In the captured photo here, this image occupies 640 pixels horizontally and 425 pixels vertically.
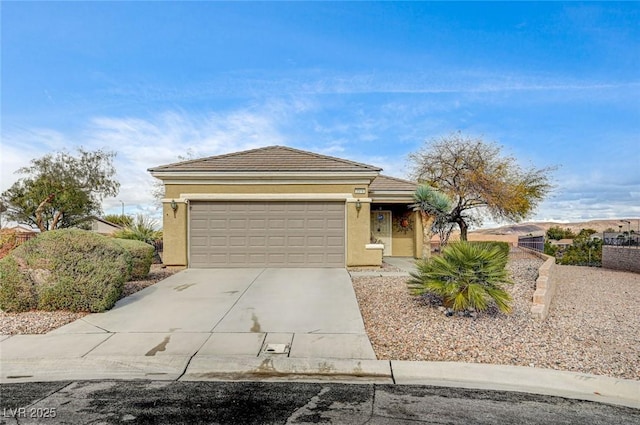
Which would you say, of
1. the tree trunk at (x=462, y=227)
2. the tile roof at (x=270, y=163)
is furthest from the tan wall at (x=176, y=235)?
the tree trunk at (x=462, y=227)

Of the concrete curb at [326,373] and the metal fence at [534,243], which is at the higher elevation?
the metal fence at [534,243]

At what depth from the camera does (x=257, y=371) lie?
4.93 metres

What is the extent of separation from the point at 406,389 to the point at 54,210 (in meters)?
34.3

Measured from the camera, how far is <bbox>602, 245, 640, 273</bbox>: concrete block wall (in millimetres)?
16734

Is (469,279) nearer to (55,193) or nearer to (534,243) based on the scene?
(534,243)

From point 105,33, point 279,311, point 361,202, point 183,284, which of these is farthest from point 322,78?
point 279,311

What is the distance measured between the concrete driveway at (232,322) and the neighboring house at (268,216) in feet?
9.12

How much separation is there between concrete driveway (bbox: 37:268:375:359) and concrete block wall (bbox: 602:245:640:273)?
14.0 metres

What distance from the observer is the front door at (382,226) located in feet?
60.4

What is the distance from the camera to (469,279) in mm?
7336

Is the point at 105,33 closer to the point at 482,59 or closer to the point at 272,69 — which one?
the point at 272,69

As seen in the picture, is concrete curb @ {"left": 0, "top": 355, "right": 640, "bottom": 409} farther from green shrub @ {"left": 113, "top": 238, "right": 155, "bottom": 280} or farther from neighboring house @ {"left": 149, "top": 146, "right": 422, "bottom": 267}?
neighboring house @ {"left": 149, "top": 146, "right": 422, "bottom": 267}

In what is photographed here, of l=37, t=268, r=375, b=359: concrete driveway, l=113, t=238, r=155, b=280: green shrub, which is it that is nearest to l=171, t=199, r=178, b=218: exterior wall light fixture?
l=113, t=238, r=155, b=280: green shrub

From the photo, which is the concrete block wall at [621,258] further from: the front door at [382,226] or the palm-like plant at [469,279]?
the palm-like plant at [469,279]
